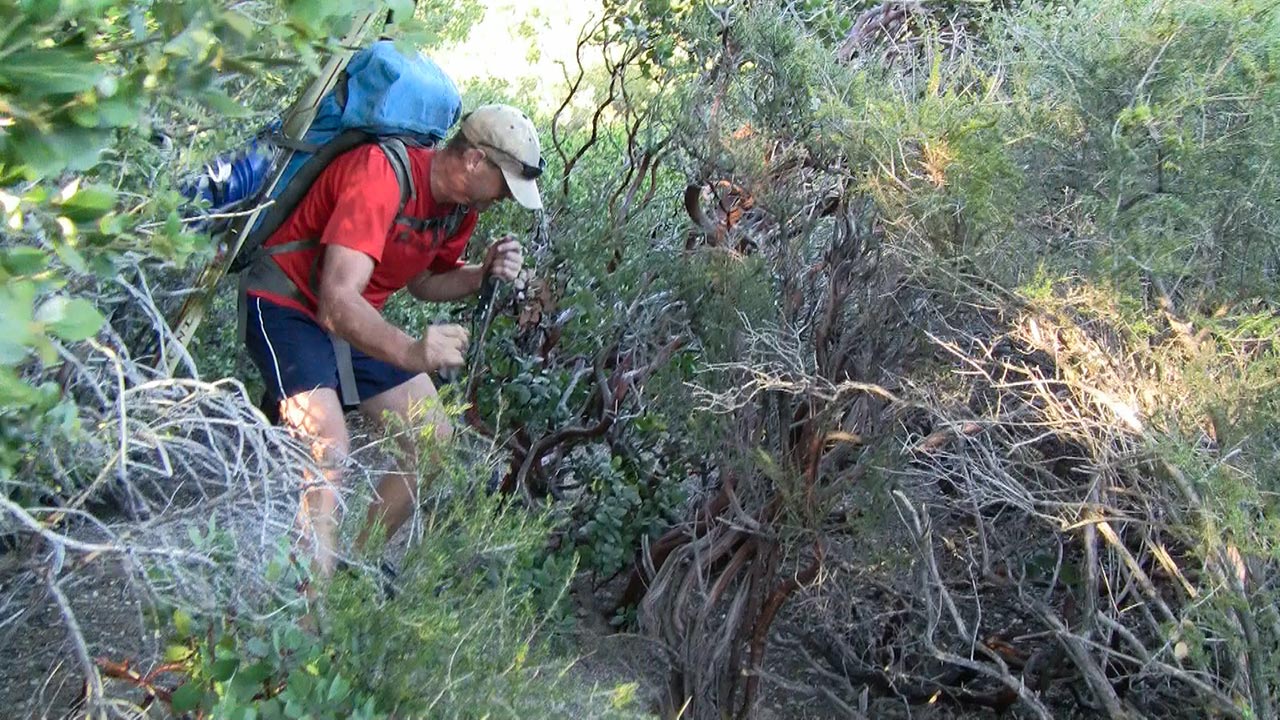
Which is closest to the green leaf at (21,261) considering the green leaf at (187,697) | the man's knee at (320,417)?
the green leaf at (187,697)

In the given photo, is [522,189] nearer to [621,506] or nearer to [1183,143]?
[621,506]

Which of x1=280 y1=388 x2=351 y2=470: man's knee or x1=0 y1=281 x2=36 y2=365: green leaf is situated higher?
x1=0 y1=281 x2=36 y2=365: green leaf

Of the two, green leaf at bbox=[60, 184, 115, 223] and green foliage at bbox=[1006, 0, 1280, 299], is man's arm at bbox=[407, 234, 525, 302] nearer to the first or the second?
green foliage at bbox=[1006, 0, 1280, 299]

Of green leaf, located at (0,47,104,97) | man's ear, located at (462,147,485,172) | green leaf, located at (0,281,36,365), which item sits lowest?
man's ear, located at (462,147,485,172)

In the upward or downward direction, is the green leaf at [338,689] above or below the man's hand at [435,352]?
above

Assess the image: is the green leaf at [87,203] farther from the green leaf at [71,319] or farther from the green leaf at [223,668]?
the green leaf at [223,668]

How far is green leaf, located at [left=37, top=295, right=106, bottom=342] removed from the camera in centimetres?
147

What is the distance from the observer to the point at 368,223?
3.55 metres

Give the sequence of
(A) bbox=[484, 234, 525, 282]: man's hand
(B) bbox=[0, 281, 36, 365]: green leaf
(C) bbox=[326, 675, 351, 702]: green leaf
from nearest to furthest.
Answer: (B) bbox=[0, 281, 36, 365]: green leaf → (C) bbox=[326, 675, 351, 702]: green leaf → (A) bbox=[484, 234, 525, 282]: man's hand

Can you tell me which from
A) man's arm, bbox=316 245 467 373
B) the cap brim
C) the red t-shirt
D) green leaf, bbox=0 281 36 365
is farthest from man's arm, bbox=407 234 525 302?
green leaf, bbox=0 281 36 365

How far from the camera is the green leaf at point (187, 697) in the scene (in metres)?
2.46

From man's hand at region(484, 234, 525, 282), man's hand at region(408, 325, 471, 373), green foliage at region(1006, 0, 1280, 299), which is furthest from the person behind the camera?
man's hand at region(484, 234, 525, 282)

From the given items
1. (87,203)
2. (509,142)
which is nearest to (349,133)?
(509,142)

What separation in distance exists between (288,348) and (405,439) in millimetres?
425
